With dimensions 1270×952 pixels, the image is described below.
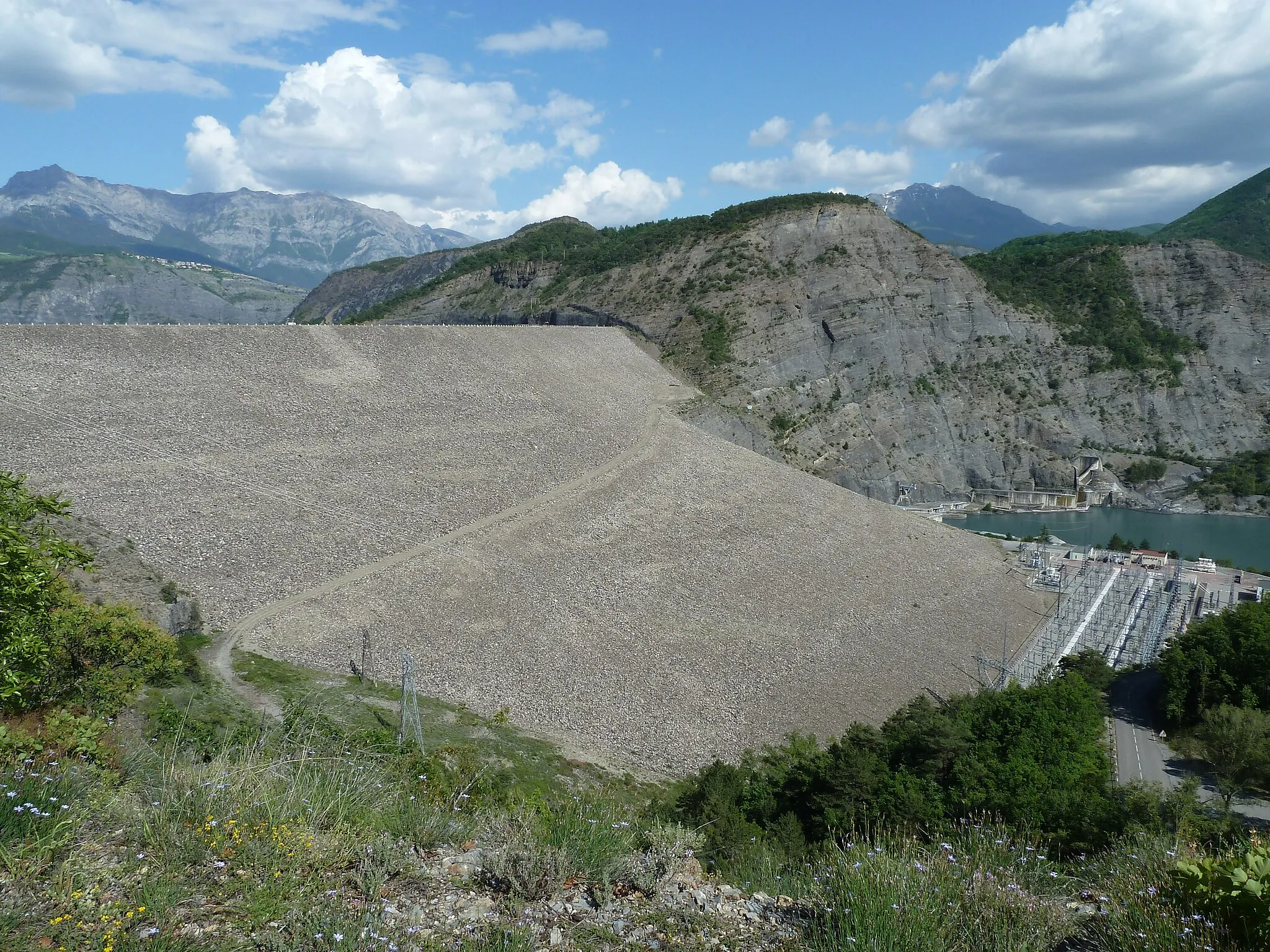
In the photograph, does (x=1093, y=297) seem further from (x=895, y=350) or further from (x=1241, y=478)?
(x=895, y=350)

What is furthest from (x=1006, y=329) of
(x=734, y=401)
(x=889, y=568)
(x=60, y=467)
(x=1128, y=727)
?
(x=60, y=467)

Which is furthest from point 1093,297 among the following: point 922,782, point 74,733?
point 74,733

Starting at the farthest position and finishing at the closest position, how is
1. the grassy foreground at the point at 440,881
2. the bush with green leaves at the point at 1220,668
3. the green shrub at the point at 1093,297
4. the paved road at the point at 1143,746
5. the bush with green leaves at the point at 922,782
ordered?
the green shrub at the point at 1093,297, the bush with green leaves at the point at 1220,668, the paved road at the point at 1143,746, the bush with green leaves at the point at 922,782, the grassy foreground at the point at 440,881

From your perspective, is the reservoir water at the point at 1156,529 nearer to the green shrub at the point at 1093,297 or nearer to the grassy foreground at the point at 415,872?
the green shrub at the point at 1093,297

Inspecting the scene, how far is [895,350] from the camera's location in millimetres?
59562

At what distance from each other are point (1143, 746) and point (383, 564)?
72.0 feet

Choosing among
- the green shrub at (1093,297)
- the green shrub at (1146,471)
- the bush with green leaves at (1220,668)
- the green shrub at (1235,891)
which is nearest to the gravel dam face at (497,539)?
the bush with green leaves at (1220,668)

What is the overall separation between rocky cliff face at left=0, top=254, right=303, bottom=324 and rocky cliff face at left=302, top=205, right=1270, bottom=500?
6968 centimetres

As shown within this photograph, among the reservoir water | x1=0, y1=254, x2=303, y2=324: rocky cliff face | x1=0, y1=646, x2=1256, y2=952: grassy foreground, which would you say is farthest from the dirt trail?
x1=0, y1=254, x2=303, y2=324: rocky cliff face

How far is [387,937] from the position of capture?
12.5 feet

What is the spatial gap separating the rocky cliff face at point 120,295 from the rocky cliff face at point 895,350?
6968cm

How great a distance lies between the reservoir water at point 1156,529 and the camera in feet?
168

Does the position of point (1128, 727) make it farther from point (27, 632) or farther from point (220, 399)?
point (220, 399)

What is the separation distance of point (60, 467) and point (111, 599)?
24.8ft
